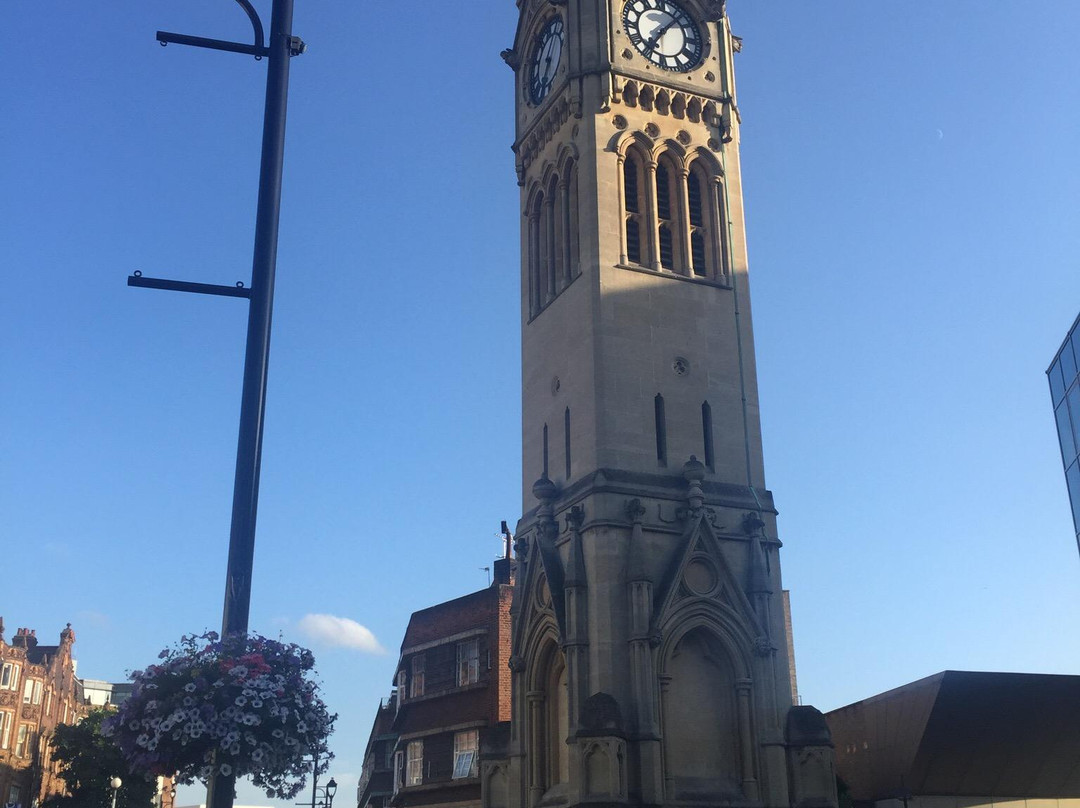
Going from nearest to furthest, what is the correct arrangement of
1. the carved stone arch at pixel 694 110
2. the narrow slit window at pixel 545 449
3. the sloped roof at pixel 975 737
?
the narrow slit window at pixel 545 449 → the carved stone arch at pixel 694 110 → the sloped roof at pixel 975 737

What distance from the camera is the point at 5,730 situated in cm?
8150

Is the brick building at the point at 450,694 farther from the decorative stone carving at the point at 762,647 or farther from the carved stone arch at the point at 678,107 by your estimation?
the carved stone arch at the point at 678,107

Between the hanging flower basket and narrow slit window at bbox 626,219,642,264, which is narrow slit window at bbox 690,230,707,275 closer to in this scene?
narrow slit window at bbox 626,219,642,264

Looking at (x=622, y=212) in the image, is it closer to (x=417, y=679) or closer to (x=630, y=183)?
(x=630, y=183)

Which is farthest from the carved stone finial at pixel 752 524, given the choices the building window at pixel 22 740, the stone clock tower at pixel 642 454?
the building window at pixel 22 740

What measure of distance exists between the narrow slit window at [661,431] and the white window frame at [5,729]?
6265 cm

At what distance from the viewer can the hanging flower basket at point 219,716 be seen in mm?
13031

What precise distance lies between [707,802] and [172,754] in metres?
21.0

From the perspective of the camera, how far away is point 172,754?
13.1 meters

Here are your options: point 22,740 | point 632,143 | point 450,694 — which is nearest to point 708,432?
point 632,143

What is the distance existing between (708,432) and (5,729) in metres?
63.9

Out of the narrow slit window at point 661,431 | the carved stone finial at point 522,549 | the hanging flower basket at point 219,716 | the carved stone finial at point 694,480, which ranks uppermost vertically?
the narrow slit window at point 661,431

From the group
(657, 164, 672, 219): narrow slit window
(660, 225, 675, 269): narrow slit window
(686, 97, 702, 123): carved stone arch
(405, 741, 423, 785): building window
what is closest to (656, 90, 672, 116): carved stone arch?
(686, 97, 702, 123): carved stone arch

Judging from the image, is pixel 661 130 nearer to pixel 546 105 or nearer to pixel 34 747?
pixel 546 105
